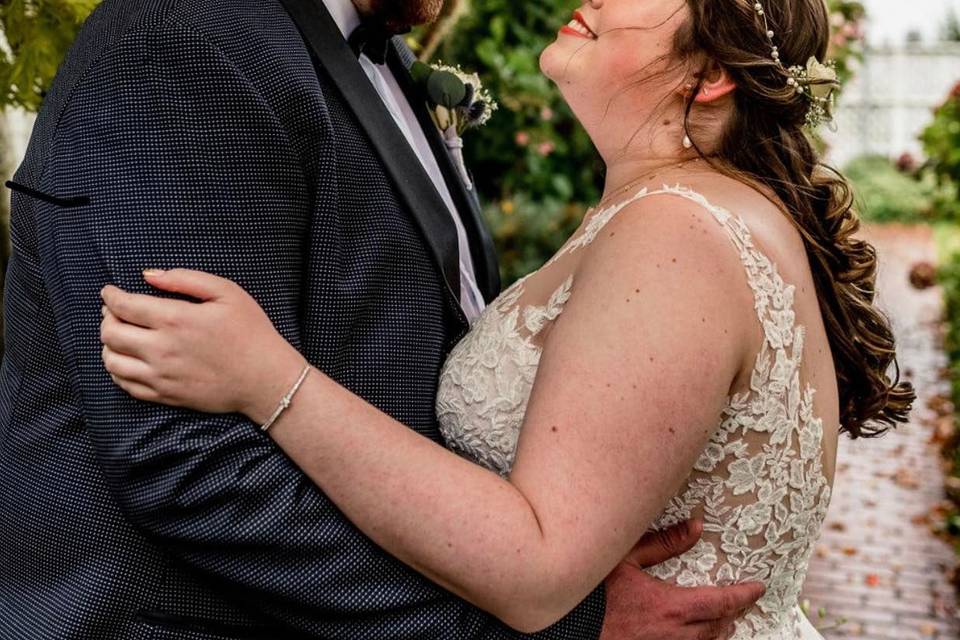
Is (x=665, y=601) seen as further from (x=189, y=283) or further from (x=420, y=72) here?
(x=420, y=72)

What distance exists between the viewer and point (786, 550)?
241 centimetres

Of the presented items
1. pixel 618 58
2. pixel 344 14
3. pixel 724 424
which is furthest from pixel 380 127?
pixel 724 424

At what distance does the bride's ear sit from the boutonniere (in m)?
0.65

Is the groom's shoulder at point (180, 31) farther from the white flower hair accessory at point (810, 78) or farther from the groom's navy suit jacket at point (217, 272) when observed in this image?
the white flower hair accessory at point (810, 78)

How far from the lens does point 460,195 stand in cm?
276

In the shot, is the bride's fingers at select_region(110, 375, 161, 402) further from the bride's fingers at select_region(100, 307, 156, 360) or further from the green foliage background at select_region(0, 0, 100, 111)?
the green foliage background at select_region(0, 0, 100, 111)

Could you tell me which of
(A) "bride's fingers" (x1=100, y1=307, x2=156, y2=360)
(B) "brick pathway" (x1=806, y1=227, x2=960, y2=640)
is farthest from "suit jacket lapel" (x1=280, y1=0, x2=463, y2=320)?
(B) "brick pathway" (x1=806, y1=227, x2=960, y2=640)

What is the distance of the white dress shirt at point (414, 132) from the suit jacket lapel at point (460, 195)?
0.04 feet

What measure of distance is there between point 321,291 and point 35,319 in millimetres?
504

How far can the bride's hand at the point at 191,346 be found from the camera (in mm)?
1725

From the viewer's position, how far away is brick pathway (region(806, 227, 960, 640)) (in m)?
6.57

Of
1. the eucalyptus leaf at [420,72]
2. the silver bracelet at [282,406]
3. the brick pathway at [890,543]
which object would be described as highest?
the silver bracelet at [282,406]

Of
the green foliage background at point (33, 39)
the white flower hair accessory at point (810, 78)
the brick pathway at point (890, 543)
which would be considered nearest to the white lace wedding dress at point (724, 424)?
the white flower hair accessory at point (810, 78)

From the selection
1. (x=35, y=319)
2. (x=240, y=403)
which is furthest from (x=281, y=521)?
(x=35, y=319)
